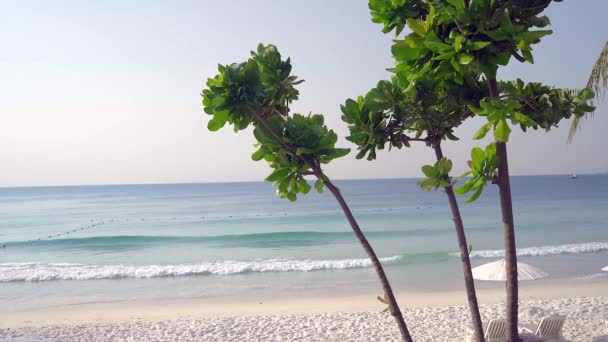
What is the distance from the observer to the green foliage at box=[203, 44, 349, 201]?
2416mm

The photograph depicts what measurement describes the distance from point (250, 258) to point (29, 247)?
1234 centimetres

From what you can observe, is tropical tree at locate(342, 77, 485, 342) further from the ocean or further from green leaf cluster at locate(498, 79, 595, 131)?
the ocean

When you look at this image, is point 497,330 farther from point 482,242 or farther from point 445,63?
point 482,242

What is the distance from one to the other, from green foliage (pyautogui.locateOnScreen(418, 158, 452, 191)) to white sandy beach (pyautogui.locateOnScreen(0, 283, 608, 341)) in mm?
6612

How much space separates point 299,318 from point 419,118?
806 cm

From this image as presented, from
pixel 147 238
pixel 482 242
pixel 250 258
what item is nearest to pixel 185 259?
pixel 250 258

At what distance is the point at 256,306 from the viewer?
11.8 metres

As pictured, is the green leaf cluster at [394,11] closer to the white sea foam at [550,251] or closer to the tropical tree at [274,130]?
the tropical tree at [274,130]

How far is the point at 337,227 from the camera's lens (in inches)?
1281

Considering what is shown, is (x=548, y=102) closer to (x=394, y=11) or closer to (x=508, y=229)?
(x=508, y=229)

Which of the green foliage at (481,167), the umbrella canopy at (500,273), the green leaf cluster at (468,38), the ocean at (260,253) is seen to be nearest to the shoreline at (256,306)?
the ocean at (260,253)

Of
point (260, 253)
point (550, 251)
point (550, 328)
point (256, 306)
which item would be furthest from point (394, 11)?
point (260, 253)

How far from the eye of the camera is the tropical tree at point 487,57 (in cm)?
198

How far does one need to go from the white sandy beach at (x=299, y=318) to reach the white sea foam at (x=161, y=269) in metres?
4.40
